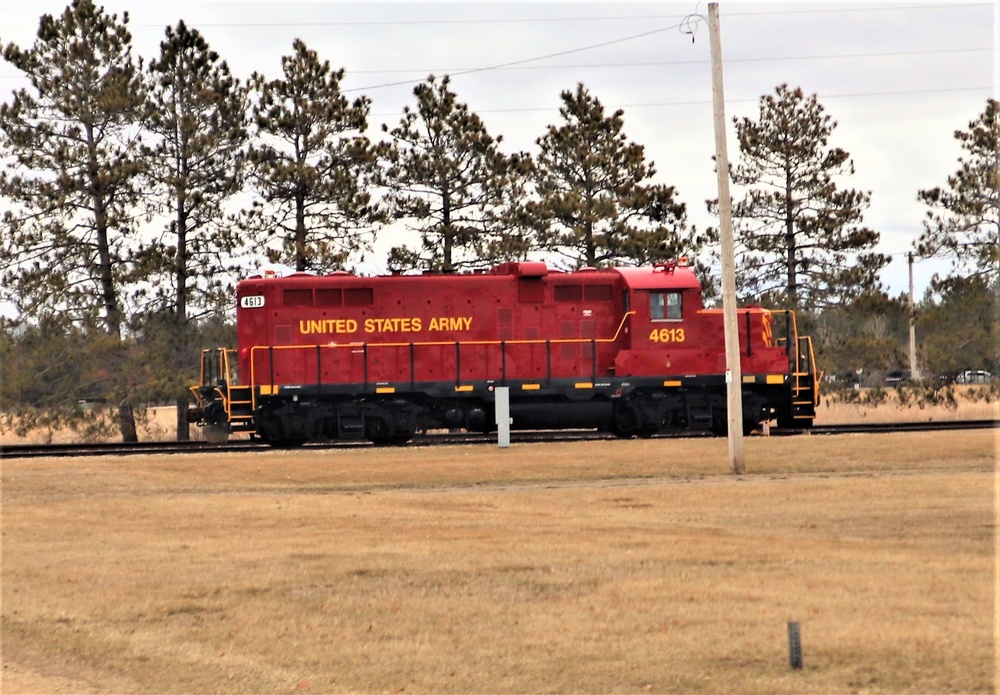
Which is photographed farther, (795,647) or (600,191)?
(600,191)

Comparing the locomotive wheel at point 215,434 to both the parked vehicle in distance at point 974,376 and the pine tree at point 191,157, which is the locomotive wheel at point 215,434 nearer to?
the pine tree at point 191,157

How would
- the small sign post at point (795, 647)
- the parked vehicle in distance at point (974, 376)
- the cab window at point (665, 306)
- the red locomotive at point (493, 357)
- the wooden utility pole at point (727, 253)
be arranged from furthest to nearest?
1. the parked vehicle in distance at point (974, 376)
2. the cab window at point (665, 306)
3. the red locomotive at point (493, 357)
4. the wooden utility pole at point (727, 253)
5. the small sign post at point (795, 647)

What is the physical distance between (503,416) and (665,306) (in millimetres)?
4988

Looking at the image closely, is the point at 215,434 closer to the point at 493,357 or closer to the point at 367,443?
the point at 367,443

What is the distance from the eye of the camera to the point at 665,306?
102ft

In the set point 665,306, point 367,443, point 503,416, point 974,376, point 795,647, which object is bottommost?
point 795,647

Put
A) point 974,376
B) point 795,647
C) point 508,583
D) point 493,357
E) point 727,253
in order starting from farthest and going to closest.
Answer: point 974,376 < point 493,357 < point 727,253 < point 508,583 < point 795,647

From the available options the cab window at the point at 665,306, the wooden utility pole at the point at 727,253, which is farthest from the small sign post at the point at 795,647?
the cab window at the point at 665,306

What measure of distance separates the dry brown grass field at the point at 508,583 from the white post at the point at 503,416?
5572 mm

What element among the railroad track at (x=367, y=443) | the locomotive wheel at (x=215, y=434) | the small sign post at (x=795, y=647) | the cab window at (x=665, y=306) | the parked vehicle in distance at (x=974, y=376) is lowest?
the small sign post at (x=795, y=647)

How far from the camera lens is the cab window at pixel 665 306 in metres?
31.1

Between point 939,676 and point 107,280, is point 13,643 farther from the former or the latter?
point 107,280

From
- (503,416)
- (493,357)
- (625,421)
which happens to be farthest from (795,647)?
(625,421)

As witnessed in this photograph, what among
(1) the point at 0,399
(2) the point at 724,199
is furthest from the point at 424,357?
(1) the point at 0,399
